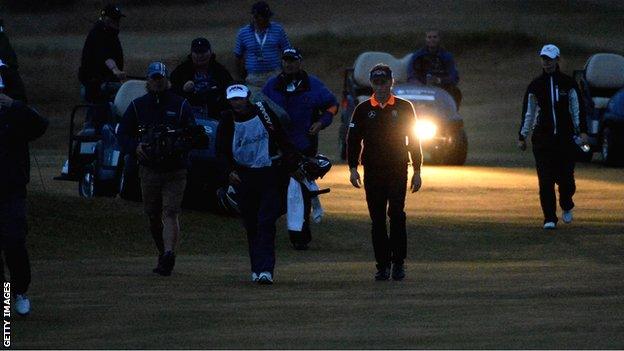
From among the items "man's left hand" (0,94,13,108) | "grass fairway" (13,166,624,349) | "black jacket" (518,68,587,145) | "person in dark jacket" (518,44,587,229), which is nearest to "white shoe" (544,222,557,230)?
"person in dark jacket" (518,44,587,229)

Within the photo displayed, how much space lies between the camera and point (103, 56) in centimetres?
2342

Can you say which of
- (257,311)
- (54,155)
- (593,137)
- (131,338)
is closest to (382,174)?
(257,311)

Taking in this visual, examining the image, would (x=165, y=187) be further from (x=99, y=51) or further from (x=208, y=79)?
(x=99, y=51)

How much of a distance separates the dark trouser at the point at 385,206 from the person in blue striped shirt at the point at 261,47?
610cm

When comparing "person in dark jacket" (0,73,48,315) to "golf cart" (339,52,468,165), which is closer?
"person in dark jacket" (0,73,48,315)

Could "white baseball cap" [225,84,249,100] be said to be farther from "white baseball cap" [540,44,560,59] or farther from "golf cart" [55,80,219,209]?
"white baseball cap" [540,44,560,59]

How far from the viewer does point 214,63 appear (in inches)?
810

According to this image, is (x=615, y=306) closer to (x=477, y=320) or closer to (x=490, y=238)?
(x=477, y=320)

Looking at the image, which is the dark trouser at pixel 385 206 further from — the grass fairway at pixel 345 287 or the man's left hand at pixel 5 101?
the man's left hand at pixel 5 101

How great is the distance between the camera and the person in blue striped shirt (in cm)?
2231

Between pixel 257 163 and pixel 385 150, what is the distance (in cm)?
100

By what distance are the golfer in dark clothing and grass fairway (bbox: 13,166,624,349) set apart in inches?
13.5

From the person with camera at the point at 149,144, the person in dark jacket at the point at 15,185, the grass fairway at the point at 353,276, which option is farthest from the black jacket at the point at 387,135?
the person in dark jacket at the point at 15,185

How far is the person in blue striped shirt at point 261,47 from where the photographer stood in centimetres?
2231
